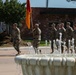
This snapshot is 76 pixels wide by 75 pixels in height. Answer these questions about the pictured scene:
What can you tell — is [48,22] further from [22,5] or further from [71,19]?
[22,5]

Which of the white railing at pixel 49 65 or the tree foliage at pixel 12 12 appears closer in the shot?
the white railing at pixel 49 65

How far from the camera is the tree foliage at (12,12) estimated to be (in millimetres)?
41656

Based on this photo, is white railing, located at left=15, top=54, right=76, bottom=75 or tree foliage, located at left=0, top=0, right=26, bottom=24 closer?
white railing, located at left=15, top=54, right=76, bottom=75

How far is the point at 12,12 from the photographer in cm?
4194

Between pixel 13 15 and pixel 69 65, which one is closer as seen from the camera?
pixel 69 65

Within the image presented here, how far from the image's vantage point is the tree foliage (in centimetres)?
4166

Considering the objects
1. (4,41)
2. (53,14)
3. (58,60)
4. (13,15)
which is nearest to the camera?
(58,60)

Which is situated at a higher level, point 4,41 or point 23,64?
point 23,64

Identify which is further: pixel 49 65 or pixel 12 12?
pixel 12 12

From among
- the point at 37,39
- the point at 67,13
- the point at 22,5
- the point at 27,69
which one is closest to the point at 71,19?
the point at 67,13

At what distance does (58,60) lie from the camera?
695 centimetres

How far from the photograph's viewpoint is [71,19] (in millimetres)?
50844

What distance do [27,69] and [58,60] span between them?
29.6 inches

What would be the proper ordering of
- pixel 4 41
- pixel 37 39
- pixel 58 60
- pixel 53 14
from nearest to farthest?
pixel 58 60 < pixel 37 39 < pixel 4 41 < pixel 53 14
